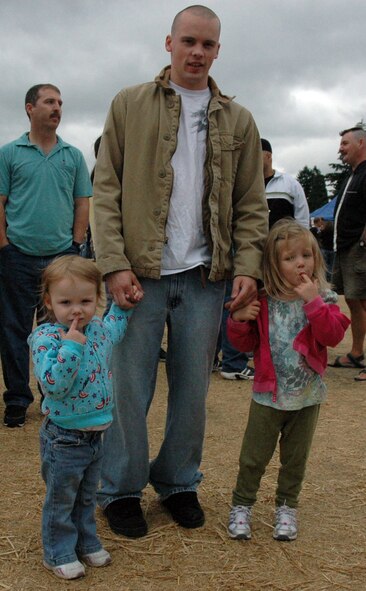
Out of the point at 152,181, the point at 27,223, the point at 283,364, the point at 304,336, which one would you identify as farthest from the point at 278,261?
the point at 27,223

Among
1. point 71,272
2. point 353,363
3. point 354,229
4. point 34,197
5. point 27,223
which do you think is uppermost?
point 354,229

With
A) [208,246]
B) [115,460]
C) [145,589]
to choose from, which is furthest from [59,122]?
[145,589]

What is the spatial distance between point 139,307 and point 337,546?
135 cm

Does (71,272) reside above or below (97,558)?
above

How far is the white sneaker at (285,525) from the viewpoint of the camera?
316cm

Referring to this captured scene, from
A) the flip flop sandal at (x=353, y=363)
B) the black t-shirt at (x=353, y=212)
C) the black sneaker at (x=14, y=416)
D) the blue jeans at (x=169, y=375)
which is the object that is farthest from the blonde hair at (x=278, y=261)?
the flip flop sandal at (x=353, y=363)

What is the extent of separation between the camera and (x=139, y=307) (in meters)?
3.11

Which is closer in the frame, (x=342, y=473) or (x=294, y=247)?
(x=294, y=247)

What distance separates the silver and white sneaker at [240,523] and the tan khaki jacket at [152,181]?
1046 mm

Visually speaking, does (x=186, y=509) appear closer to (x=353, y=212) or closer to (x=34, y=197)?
(x=34, y=197)

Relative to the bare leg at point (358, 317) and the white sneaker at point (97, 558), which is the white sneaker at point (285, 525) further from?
the bare leg at point (358, 317)

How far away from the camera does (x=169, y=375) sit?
329 cm

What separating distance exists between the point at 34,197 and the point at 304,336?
245 cm

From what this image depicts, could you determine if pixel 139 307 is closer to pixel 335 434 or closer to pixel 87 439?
pixel 87 439
